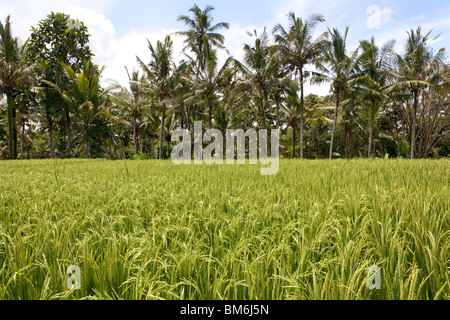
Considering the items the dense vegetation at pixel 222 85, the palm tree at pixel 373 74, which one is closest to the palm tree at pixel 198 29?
the dense vegetation at pixel 222 85

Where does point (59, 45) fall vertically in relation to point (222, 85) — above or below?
above

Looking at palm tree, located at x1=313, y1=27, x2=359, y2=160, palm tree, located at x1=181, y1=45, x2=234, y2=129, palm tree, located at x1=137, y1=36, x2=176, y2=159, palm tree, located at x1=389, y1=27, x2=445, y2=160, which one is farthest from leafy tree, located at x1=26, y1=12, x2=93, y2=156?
palm tree, located at x1=389, y1=27, x2=445, y2=160

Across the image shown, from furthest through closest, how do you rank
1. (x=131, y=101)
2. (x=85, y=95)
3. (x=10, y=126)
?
1. (x=131, y=101)
2. (x=85, y=95)
3. (x=10, y=126)

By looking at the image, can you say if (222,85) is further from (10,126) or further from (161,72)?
(10,126)

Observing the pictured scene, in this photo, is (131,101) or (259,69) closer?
(259,69)

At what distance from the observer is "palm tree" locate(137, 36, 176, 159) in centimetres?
1455

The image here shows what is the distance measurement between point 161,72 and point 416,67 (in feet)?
48.8

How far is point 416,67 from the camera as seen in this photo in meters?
14.6

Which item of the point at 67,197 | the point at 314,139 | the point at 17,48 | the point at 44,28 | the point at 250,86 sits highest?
the point at 44,28

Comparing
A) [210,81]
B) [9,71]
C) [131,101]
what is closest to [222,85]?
[210,81]
